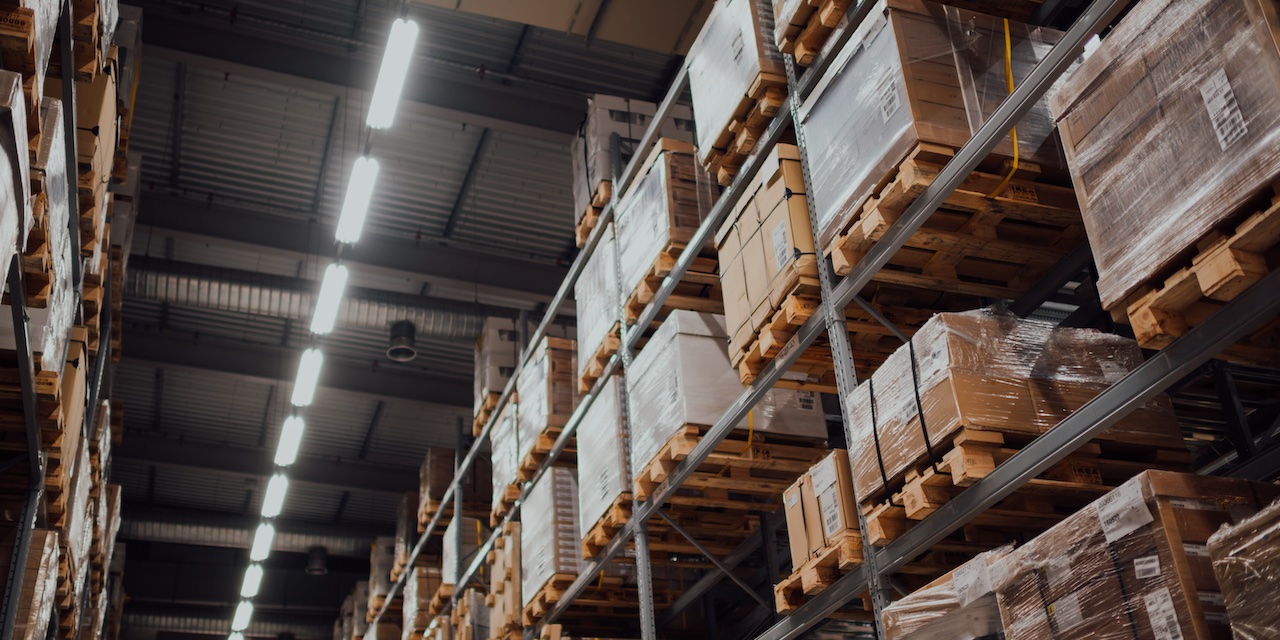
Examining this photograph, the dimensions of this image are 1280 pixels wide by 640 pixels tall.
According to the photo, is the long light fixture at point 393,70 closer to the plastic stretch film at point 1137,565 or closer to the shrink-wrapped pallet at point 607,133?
the shrink-wrapped pallet at point 607,133

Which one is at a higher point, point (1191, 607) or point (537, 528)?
point (537, 528)

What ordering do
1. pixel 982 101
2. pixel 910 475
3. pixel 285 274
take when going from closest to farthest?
1. pixel 910 475
2. pixel 982 101
3. pixel 285 274

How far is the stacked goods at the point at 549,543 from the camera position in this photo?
28.9 feet

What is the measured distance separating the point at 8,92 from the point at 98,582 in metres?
9.85

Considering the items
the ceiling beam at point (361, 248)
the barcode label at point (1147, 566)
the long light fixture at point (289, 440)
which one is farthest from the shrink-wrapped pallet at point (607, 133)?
the barcode label at point (1147, 566)

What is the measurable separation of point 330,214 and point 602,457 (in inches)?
251

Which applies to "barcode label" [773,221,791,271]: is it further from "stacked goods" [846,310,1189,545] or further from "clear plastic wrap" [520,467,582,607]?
"clear plastic wrap" [520,467,582,607]

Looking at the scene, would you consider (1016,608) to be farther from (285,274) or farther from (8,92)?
(285,274)

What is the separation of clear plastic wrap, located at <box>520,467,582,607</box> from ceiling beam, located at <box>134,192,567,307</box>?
4302mm

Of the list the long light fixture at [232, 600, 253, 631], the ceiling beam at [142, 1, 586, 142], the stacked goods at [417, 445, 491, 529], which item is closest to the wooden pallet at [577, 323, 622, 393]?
the ceiling beam at [142, 1, 586, 142]

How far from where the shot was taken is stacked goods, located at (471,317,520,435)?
1222 cm

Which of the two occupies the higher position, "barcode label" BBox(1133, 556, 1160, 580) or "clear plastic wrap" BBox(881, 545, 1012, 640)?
"clear plastic wrap" BBox(881, 545, 1012, 640)

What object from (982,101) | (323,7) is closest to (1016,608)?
(982,101)

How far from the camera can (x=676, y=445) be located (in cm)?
684
